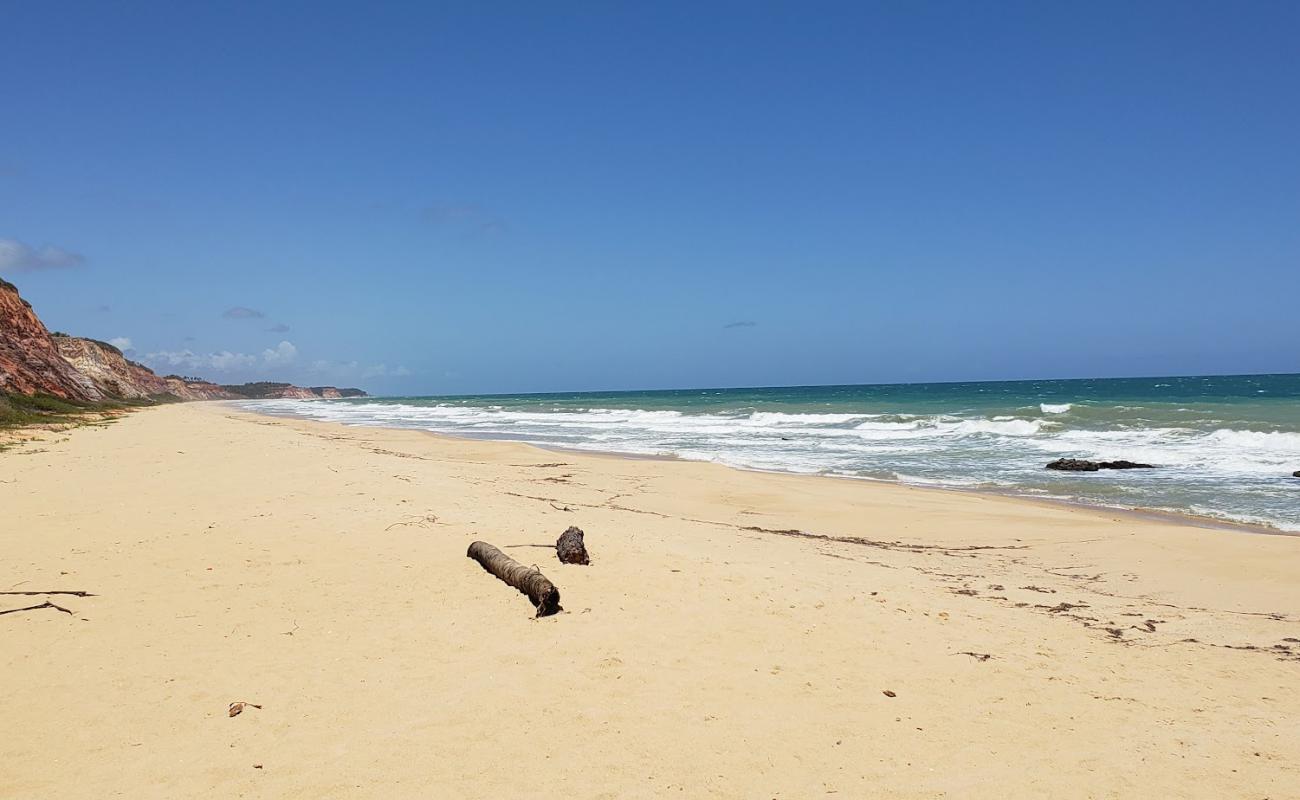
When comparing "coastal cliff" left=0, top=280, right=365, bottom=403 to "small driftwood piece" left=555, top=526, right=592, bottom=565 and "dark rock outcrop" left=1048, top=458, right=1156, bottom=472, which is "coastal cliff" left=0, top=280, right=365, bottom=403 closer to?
"small driftwood piece" left=555, top=526, right=592, bottom=565

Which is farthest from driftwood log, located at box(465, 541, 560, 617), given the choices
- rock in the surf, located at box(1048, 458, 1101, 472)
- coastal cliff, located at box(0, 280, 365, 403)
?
coastal cliff, located at box(0, 280, 365, 403)

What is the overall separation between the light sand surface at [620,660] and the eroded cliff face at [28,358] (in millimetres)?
32496

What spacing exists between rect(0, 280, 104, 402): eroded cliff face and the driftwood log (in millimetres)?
35693

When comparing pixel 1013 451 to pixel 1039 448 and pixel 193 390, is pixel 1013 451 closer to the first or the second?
pixel 1039 448

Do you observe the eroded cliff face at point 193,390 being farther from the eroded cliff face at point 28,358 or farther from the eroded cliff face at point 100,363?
the eroded cliff face at point 28,358

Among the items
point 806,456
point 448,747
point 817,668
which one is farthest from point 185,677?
point 806,456

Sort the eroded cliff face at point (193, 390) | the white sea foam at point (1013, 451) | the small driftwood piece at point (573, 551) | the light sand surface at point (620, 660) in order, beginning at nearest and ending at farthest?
the light sand surface at point (620, 660), the small driftwood piece at point (573, 551), the white sea foam at point (1013, 451), the eroded cliff face at point (193, 390)

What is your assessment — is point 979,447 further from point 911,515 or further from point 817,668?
point 817,668

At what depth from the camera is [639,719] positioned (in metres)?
4.37

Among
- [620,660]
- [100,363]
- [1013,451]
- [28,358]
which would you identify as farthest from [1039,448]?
[100,363]

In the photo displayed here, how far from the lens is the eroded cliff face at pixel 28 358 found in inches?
1350

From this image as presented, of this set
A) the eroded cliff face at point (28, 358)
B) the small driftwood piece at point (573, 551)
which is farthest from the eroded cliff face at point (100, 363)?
the small driftwood piece at point (573, 551)

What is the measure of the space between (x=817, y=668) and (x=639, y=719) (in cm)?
151

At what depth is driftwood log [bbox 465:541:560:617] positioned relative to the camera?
5945 millimetres
